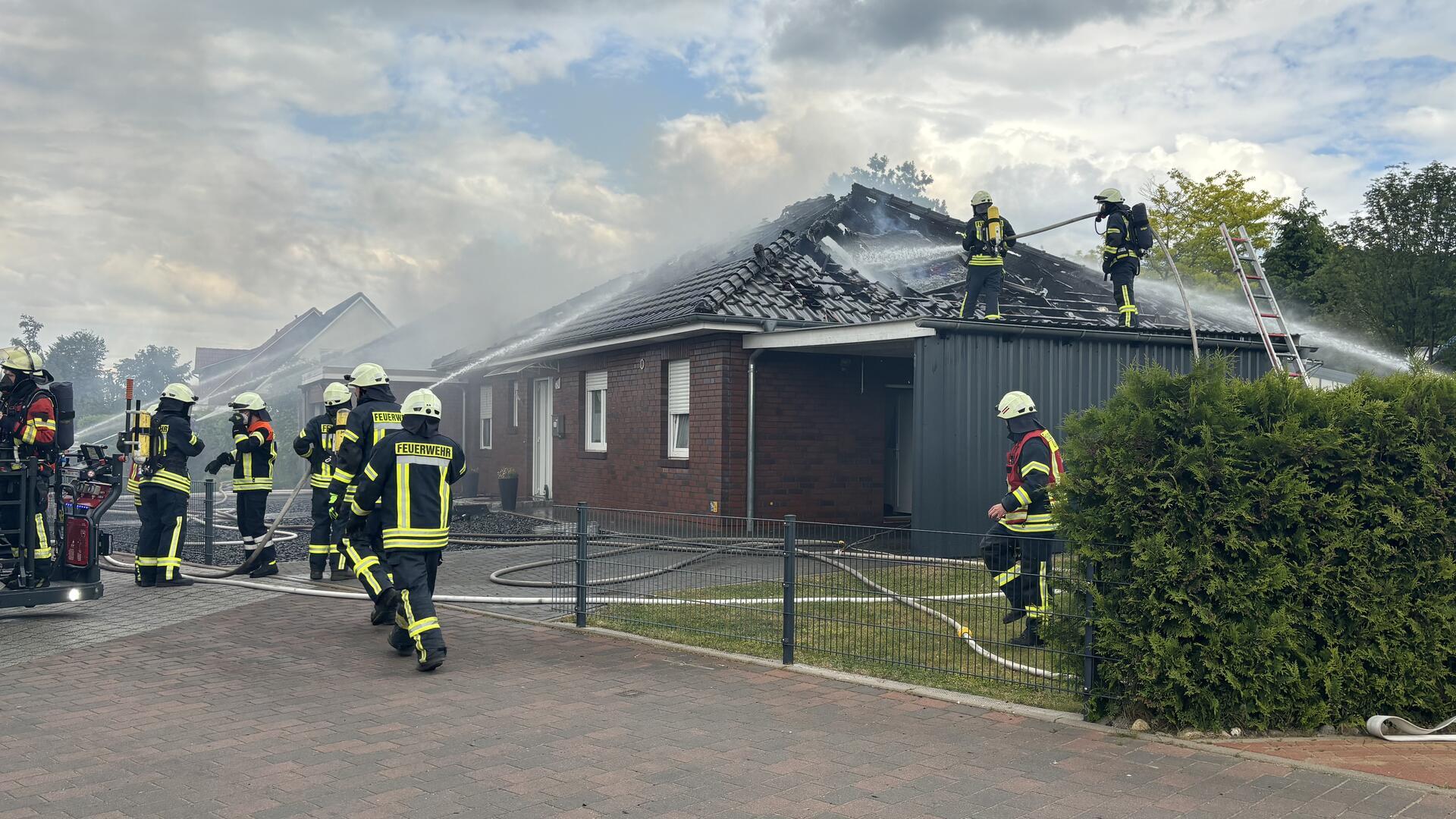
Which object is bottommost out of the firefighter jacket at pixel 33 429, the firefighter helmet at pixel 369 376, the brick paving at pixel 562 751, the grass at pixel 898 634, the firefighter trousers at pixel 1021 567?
the brick paving at pixel 562 751

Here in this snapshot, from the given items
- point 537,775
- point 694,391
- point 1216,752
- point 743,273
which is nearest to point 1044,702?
point 1216,752

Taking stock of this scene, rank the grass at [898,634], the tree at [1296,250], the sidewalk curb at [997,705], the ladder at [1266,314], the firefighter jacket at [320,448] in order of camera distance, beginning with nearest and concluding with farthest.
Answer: the sidewalk curb at [997,705] < the grass at [898,634] < the firefighter jacket at [320,448] < the ladder at [1266,314] < the tree at [1296,250]

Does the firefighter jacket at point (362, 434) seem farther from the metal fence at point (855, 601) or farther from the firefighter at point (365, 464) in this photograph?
the metal fence at point (855, 601)

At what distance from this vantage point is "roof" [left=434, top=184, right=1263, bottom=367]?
15.4 metres

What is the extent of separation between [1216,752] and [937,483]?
22.9 feet

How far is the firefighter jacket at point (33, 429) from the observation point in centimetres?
925

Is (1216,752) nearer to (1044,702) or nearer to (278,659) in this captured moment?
(1044,702)

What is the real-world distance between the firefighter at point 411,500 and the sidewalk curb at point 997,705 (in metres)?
1.54

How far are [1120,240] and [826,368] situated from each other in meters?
4.22

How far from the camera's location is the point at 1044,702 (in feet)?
20.5

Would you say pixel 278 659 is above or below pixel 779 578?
below

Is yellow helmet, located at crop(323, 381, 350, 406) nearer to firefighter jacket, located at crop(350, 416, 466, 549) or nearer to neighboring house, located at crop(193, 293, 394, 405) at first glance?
firefighter jacket, located at crop(350, 416, 466, 549)

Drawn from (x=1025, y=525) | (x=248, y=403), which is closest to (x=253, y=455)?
(x=248, y=403)

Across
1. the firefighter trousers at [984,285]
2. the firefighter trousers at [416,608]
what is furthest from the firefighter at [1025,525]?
the firefighter trousers at [984,285]
